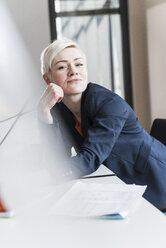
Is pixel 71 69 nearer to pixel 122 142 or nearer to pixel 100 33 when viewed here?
pixel 122 142

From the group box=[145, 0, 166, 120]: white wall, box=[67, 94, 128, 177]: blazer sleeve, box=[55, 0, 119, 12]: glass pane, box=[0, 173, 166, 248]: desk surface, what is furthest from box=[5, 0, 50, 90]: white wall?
box=[0, 173, 166, 248]: desk surface

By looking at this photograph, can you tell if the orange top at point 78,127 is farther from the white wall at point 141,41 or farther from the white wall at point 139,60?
the white wall at point 139,60

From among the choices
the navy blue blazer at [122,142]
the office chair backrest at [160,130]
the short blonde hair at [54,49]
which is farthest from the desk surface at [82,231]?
the office chair backrest at [160,130]

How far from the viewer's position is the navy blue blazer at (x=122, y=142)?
158 centimetres

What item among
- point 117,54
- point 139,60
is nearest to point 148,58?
point 139,60

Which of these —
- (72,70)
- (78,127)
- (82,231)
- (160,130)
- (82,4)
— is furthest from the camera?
(82,4)

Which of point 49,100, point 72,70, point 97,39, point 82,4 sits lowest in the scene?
point 97,39

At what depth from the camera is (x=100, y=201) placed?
1.09 metres

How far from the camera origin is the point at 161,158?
5.76 feet

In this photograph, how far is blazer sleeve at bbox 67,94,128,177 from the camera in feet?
Result: 4.89

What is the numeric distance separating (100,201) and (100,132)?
506 millimetres

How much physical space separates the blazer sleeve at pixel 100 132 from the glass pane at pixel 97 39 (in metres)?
2.99

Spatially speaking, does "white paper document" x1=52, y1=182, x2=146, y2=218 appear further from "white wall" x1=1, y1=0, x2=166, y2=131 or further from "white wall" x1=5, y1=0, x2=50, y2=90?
"white wall" x1=5, y1=0, x2=50, y2=90

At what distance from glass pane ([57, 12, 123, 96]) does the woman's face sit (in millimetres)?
2876
